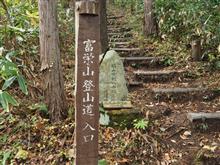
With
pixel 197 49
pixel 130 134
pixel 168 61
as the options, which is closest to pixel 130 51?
pixel 168 61

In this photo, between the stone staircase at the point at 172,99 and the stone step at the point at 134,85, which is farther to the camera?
the stone step at the point at 134,85

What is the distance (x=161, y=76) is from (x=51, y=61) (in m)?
3.26

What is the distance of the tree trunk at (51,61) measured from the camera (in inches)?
190

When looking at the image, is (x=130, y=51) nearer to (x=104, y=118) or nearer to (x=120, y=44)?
(x=120, y=44)

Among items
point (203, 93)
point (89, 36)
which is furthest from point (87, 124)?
point (203, 93)

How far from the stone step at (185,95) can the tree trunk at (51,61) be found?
7.07ft

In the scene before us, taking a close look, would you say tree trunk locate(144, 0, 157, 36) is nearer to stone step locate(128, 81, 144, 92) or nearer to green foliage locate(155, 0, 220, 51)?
green foliage locate(155, 0, 220, 51)

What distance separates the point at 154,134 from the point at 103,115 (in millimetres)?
823

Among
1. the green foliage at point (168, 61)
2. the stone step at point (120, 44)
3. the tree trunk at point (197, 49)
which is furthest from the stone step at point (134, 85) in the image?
the stone step at point (120, 44)

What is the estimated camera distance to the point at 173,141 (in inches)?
199

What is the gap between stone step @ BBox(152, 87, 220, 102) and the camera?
6.33 meters

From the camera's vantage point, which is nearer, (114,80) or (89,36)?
(89,36)

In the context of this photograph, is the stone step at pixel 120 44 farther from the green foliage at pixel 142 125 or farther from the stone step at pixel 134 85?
the green foliage at pixel 142 125

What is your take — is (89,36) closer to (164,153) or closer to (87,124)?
(87,124)
